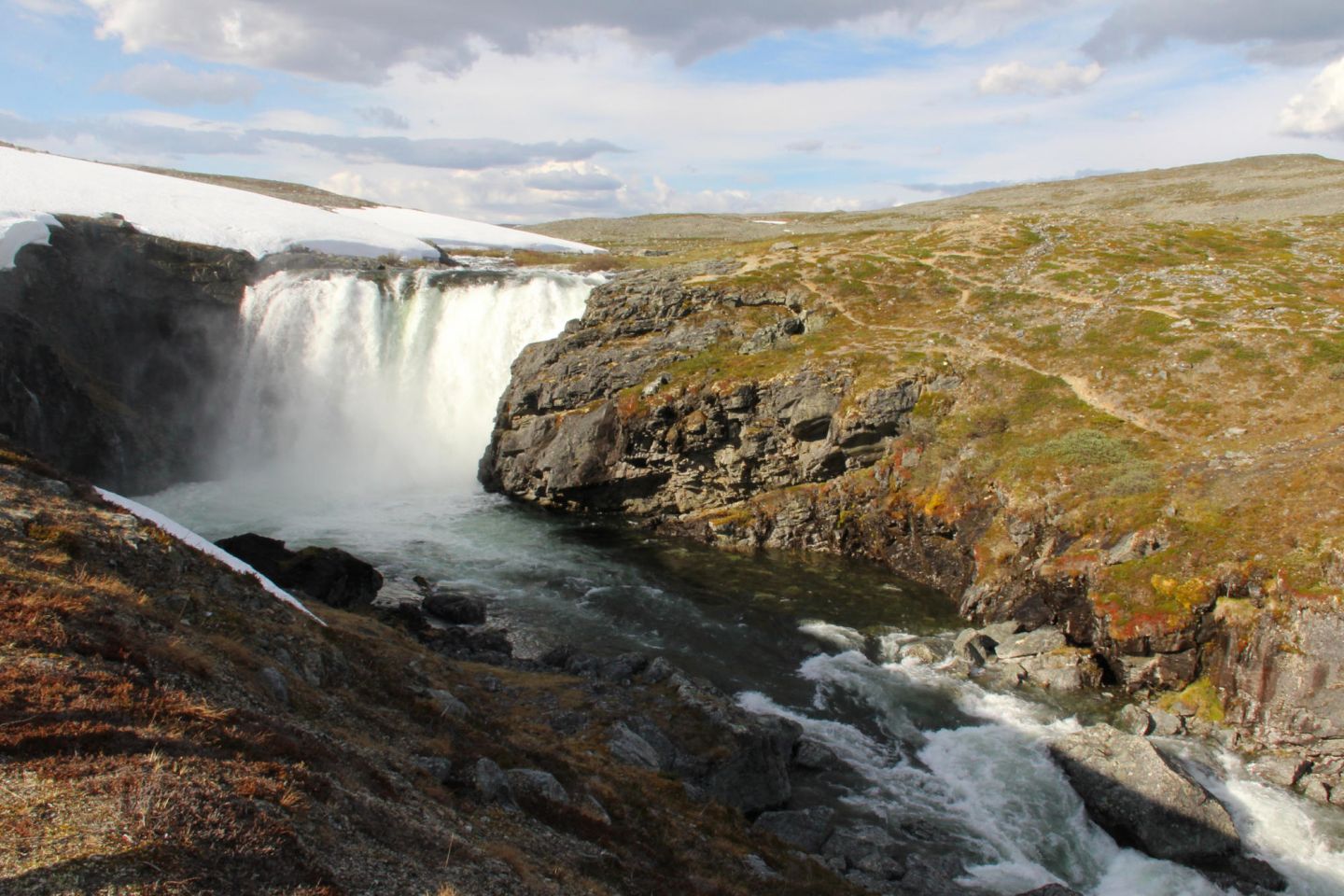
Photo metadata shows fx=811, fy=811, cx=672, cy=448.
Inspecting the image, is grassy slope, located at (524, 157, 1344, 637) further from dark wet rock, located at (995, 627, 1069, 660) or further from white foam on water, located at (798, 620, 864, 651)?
white foam on water, located at (798, 620, 864, 651)

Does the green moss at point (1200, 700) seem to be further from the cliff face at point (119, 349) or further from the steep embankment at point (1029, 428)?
the cliff face at point (119, 349)

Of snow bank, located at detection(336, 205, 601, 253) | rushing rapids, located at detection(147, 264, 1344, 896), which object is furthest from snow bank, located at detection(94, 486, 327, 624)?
snow bank, located at detection(336, 205, 601, 253)

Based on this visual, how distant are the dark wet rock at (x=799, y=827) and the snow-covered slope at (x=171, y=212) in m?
53.3

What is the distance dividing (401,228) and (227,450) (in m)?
58.8

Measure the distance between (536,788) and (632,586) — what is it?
2071 cm

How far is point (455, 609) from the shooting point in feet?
103

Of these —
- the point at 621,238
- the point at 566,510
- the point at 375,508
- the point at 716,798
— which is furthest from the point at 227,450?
the point at 621,238

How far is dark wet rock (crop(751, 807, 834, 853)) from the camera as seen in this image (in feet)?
62.4

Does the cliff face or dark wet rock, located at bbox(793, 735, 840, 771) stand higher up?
the cliff face

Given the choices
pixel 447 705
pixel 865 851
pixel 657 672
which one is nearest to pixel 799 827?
pixel 865 851

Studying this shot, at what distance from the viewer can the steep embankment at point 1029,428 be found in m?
26.7

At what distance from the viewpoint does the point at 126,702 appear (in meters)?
11.0

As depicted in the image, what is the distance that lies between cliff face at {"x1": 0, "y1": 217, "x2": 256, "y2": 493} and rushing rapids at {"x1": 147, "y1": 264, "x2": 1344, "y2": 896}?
2386mm

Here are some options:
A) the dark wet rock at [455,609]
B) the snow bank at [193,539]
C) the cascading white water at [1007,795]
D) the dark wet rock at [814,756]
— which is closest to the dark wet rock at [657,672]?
the cascading white water at [1007,795]
